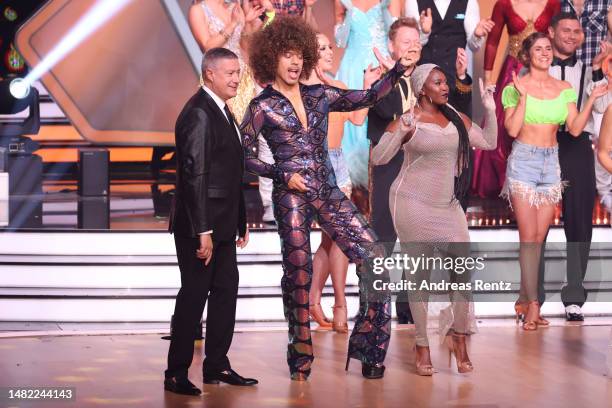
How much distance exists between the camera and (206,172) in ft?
17.5

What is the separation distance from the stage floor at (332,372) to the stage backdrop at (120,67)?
5.39 meters

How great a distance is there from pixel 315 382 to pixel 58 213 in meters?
3.89

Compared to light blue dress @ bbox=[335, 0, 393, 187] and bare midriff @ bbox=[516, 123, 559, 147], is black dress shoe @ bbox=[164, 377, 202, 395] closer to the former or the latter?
bare midriff @ bbox=[516, 123, 559, 147]

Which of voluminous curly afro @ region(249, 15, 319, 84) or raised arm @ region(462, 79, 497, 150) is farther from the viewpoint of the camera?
raised arm @ region(462, 79, 497, 150)

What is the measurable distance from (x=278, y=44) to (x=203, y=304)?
126 cm

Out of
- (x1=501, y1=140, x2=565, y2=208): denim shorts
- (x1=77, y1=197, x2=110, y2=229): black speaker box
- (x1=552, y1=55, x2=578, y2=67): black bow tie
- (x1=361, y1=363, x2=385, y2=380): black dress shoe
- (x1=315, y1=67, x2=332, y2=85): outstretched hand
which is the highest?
(x1=552, y1=55, x2=578, y2=67): black bow tie

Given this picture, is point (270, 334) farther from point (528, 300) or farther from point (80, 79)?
point (80, 79)

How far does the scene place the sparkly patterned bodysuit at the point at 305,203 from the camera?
5.57 m

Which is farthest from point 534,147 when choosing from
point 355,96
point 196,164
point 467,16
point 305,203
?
point 196,164

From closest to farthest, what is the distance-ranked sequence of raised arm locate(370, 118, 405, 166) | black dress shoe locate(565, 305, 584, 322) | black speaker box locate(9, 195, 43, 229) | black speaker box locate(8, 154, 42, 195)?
raised arm locate(370, 118, 405, 166)
black dress shoe locate(565, 305, 584, 322)
black speaker box locate(9, 195, 43, 229)
black speaker box locate(8, 154, 42, 195)

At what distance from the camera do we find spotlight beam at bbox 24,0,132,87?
1195 cm

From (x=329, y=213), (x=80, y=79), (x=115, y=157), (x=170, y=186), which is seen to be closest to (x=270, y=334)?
(x=329, y=213)

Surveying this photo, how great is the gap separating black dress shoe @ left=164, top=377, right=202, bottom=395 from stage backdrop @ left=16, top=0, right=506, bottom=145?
21.5 ft

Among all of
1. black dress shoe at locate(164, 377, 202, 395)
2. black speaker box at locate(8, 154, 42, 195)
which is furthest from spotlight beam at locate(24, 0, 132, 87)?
black dress shoe at locate(164, 377, 202, 395)
